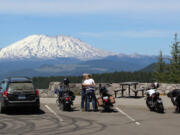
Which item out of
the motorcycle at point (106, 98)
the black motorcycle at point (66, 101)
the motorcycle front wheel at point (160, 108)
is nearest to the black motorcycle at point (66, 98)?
the black motorcycle at point (66, 101)

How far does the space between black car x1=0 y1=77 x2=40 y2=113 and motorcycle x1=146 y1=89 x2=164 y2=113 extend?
483 cm

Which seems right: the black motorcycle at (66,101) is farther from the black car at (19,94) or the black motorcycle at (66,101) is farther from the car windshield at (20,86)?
the car windshield at (20,86)

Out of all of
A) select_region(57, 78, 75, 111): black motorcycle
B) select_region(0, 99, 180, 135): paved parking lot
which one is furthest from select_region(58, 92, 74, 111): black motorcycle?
select_region(0, 99, 180, 135): paved parking lot

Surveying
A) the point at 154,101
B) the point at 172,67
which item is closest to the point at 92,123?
the point at 154,101

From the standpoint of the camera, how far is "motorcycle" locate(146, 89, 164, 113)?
49.7 ft

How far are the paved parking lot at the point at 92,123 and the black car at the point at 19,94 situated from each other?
46cm

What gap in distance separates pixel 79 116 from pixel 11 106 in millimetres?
2847

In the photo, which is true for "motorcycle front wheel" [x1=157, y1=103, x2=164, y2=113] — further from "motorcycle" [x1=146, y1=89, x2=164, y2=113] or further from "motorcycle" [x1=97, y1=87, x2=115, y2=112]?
"motorcycle" [x1=97, y1=87, x2=115, y2=112]

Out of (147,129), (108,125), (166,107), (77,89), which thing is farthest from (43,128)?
(77,89)

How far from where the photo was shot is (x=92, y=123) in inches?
496

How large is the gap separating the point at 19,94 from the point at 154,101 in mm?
5617

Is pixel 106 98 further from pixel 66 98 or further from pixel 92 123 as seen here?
pixel 92 123

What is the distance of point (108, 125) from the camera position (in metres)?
12.1

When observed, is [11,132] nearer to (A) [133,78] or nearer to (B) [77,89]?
(B) [77,89]
